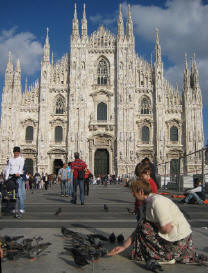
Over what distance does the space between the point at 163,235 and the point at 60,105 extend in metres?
30.6

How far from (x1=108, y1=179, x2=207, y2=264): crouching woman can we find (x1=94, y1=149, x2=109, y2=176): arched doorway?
95.8 feet

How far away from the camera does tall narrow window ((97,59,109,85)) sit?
110 ft

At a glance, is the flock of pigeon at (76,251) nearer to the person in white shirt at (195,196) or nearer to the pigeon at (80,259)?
the pigeon at (80,259)

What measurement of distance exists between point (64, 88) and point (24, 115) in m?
5.45

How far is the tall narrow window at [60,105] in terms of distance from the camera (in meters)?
32.7

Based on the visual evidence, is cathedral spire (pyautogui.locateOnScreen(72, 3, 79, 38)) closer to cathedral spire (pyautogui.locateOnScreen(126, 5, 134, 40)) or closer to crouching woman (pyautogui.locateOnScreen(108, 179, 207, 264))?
cathedral spire (pyautogui.locateOnScreen(126, 5, 134, 40))

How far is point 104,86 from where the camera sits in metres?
32.8

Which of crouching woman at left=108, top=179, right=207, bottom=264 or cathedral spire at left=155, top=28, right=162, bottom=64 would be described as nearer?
crouching woman at left=108, top=179, right=207, bottom=264

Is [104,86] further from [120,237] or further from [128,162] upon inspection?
[120,237]

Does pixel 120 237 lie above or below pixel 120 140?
below

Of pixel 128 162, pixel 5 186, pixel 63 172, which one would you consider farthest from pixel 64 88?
pixel 5 186

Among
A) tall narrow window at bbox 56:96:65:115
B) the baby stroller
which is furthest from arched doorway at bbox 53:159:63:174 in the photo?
the baby stroller

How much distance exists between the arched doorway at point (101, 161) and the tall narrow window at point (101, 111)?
376 centimetres

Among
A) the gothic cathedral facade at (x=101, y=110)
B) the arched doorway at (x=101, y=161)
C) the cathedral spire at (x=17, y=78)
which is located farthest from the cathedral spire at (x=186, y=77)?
the cathedral spire at (x=17, y=78)
